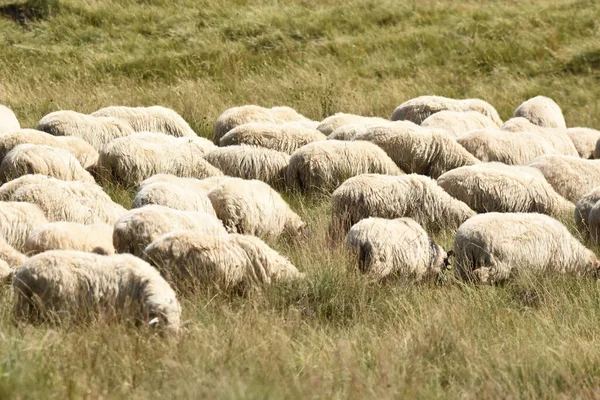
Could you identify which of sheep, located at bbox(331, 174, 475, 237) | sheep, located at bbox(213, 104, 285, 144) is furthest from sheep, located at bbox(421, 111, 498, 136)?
sheep, located at bbox(331, 174, 475, 237)

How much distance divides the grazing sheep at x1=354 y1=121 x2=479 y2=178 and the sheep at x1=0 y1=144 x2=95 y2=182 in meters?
3.03

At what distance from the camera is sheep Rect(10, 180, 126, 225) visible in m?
7.62

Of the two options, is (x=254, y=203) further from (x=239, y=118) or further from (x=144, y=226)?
(x=239, y=118)

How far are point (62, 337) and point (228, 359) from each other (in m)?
0.88

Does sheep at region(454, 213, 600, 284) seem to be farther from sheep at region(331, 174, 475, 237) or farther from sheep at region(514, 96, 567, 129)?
sheep at region(514, 96, 567, 129)

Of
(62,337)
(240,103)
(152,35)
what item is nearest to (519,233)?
(62,337)

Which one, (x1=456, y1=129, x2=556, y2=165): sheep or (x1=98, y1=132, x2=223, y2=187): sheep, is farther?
(x1=456, y1=129, x2=556, y2=165): sheep

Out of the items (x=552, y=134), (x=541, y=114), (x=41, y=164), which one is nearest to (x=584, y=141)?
(x=552, y=134)

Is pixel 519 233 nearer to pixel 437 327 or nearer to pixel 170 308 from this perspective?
pixel 437 327

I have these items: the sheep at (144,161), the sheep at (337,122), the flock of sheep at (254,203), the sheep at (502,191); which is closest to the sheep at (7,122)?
the flock of sheep at (254,203)

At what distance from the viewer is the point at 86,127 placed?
10.6 meters

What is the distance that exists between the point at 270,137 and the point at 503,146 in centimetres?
255

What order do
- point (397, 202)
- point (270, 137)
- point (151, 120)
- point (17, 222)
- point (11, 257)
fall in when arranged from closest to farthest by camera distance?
1. point (11, 257)
2. point (17, 222)
3. point (397, 202)
4. point (270, 137)
5. point (151, 120)

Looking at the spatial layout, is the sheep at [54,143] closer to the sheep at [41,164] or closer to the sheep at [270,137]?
the sheep at [41,164]
